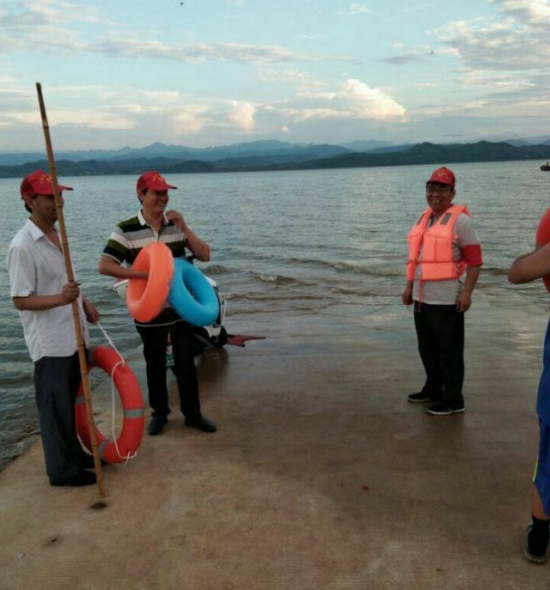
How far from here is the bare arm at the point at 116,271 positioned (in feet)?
13.3

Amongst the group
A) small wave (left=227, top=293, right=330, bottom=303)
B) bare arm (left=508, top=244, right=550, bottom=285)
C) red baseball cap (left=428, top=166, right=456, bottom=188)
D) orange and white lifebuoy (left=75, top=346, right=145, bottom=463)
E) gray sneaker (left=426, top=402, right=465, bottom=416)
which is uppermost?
red baseball cap (left=428, top=166, right=456, bottom=188)

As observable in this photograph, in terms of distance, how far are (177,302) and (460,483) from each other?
7.92 feet

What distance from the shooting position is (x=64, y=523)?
127 inches

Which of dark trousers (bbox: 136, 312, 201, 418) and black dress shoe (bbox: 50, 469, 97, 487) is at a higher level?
dark trousers (bbox: 136, 312, 201, 418)

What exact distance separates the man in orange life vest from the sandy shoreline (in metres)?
0.45

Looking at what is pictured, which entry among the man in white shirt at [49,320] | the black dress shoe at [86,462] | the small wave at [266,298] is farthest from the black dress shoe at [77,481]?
the small wave at [266,298]

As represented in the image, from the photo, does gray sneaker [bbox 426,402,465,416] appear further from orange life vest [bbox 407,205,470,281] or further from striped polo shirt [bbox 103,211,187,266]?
striped polo shirt [bbox 103,211,187,266]

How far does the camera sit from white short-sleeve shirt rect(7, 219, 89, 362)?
3318 mm

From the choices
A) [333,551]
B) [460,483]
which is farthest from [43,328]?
[460,483]

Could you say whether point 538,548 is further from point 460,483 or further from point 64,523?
point 64,523

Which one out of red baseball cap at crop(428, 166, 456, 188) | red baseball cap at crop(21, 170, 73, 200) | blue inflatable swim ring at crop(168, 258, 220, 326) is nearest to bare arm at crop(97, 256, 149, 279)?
blue inflatable swim ring at crop(168, 258, 220, 326)

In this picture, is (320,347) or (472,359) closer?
(472,359)

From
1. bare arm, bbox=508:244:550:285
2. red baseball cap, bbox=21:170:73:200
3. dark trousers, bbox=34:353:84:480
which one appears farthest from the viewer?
dark trousers, bbox=34:353:84:480

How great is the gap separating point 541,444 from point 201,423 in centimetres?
271
